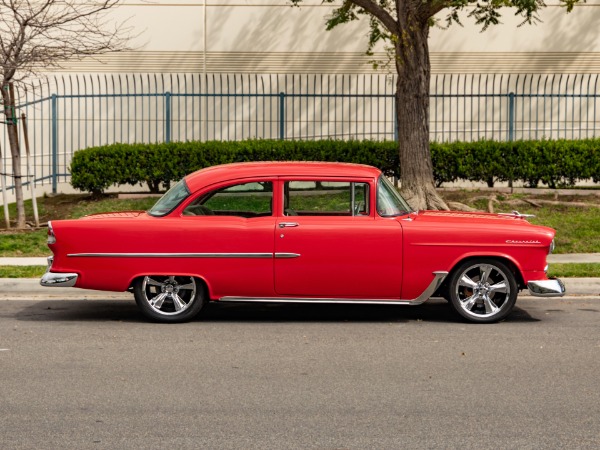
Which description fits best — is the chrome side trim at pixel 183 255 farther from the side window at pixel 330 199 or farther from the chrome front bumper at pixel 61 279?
the side window at pixel 330 199

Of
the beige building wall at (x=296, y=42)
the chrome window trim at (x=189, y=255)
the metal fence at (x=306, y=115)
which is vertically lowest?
the chrome window trim at (x=189, y=255)

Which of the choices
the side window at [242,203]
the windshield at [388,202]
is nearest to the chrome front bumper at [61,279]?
the side window at [242,203]

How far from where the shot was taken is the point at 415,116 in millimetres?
17891

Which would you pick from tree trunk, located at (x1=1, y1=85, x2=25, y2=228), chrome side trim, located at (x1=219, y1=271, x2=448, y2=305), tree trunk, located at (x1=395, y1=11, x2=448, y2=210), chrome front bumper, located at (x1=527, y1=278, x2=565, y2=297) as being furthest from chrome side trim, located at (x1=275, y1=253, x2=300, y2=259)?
tree trunk, located at (x1=1, y1=85, x2=25, y2=228)

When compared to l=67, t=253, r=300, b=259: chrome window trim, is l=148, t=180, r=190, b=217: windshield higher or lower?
Result: higher

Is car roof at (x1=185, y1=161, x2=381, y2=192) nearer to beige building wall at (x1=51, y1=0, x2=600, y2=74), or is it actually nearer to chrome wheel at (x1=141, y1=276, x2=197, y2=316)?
chrome wheel at (x1=141, y1=276, x2=197, y2=316)

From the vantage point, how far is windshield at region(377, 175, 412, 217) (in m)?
10.4

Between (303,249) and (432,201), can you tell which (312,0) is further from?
(303,249)

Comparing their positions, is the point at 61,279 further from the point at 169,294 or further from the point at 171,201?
the point at 171,201

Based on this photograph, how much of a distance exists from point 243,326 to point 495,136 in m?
14.4

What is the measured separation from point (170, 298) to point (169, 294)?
0.13 feet

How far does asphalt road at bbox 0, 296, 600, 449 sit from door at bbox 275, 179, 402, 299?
0.40 m

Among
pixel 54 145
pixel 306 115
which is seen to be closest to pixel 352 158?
pixel 306 115

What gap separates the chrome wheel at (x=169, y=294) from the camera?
10414 mm
